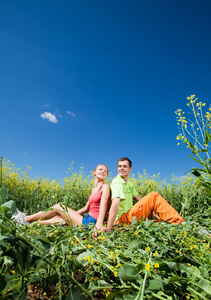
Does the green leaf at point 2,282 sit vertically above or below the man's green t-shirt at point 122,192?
below

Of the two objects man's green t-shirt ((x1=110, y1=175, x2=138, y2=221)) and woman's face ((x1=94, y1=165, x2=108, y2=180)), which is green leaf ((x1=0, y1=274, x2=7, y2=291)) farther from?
woman's face ((x1=94, y1=165, x2=108, y2=180))

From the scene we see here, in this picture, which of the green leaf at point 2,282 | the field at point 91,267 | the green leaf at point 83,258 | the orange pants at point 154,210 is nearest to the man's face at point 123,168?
the orange pants at point 154,210

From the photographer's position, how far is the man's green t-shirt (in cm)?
297

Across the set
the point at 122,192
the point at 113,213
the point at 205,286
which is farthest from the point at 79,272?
the point at 122,192

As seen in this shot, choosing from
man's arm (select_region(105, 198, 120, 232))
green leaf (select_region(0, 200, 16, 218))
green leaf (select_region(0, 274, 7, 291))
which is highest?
man's arm (select_region(105, 198, 120, 232))

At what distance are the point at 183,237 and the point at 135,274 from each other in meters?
0.91

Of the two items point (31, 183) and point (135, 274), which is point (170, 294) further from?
point (31, 183)

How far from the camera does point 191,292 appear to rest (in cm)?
126

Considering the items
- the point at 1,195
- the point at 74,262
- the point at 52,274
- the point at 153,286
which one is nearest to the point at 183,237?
the point at 153,286

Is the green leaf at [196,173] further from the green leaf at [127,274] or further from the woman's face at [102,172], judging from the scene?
the woman's face at [102,172]

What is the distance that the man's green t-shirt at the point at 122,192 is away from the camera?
9.73ft

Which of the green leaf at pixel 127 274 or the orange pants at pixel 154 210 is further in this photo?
the orange pants at pixel 154 210

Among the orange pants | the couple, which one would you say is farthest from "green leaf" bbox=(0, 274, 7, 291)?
the orange pants

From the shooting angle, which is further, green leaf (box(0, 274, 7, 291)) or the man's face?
the man's face
